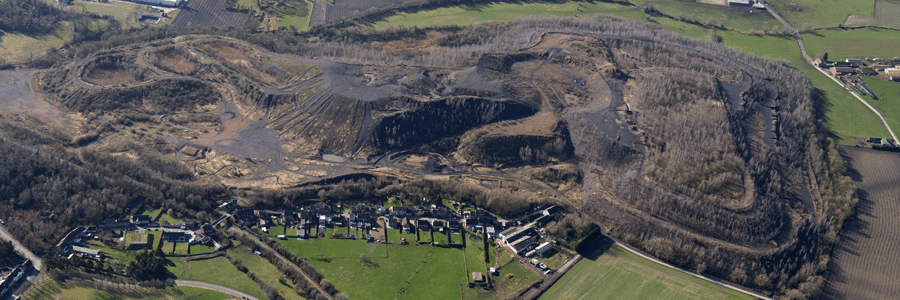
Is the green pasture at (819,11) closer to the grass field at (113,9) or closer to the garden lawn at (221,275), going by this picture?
the garden lawn at (221,275)

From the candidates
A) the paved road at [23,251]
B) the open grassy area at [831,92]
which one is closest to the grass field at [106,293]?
the paved road at [23,251]

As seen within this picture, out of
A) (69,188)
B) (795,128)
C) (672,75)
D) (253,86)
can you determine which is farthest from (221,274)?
(795,128)

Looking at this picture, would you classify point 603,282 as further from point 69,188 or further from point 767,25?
point 767,25

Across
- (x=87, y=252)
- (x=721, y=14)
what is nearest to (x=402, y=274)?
(x=87, y=252)

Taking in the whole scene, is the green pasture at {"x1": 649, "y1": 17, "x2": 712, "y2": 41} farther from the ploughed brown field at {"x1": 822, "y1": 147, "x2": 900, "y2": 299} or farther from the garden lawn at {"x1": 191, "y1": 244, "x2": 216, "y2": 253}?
the garden lawn at {"x1": 191, "y1": 244, "x2": 216, "y2": 253}

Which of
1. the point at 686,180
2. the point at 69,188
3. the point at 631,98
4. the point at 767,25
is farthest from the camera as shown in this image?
the point at 767,25

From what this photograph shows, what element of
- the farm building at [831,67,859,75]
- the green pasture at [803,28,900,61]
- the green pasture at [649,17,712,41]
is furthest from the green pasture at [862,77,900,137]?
the green pasture at [649,17,712,41]

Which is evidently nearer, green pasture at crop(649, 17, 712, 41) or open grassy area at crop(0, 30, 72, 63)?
open grassy area at crop(0, 30, 72, 63)
